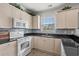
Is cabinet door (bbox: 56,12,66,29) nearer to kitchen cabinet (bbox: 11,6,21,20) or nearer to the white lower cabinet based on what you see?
the white lower cabinet

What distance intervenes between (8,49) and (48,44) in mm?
1802

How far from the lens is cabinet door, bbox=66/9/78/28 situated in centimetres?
311

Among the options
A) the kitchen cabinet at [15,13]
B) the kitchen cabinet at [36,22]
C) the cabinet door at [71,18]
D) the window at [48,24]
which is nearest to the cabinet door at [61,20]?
the cabinet door at [71,18]

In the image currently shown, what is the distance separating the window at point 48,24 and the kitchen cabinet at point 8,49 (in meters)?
2.27

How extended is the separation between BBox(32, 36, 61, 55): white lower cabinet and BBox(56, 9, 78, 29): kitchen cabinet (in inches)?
26.4

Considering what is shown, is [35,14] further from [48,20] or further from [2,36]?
[2,36]

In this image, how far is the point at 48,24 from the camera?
4.33 meters

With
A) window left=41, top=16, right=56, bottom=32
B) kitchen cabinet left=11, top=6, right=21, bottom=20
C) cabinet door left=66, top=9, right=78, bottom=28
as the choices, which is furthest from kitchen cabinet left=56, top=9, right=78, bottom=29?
kitchen cabinet left=11, top=6, right=21, bottom=20

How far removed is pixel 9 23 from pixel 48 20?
2.29 m

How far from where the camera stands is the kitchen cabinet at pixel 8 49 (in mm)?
1968

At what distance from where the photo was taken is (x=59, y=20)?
11.7ft

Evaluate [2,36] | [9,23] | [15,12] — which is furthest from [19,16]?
[2,36]

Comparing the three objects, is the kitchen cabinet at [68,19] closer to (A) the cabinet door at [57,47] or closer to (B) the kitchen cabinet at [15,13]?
(A) the cabinet door at [57,47]

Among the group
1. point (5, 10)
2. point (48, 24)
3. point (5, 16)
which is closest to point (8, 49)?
point (5, 16)
